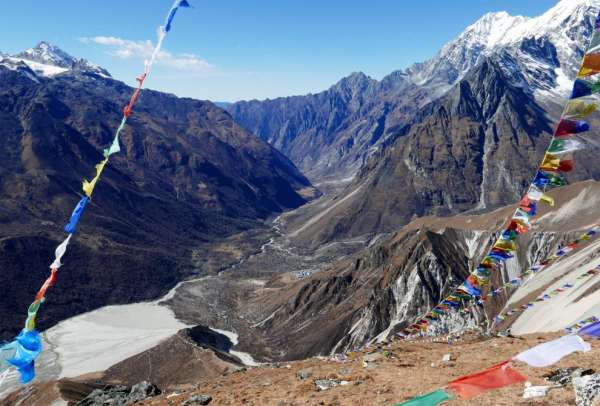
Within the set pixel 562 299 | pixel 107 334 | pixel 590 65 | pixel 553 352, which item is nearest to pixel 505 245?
pixel 553 352

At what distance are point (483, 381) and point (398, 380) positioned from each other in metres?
7.07

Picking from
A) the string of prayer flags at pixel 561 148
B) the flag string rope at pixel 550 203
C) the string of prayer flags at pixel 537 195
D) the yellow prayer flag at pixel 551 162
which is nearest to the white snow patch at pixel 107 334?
the flag string rope at pixel 550 203

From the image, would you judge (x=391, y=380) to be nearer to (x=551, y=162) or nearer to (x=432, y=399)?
(x=432, y=399)

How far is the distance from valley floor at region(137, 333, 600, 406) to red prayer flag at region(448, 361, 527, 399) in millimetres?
424

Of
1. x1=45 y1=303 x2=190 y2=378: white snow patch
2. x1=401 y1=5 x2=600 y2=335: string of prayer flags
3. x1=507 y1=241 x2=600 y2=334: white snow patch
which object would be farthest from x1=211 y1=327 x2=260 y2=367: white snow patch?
x1=401 y1=5 x2=600 y2=335: string of prayer flags

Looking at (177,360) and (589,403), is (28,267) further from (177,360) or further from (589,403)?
(589,403)

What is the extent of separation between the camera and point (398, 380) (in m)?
25.4

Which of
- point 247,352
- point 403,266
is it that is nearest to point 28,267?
point 247,352

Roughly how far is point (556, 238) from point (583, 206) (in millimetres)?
13925

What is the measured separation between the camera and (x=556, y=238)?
102688 mm

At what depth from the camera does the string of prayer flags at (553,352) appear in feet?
50.7

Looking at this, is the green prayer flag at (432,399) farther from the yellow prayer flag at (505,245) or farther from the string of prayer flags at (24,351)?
the string of prayer flags at (24,351)

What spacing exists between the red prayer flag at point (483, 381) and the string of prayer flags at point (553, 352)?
235cm

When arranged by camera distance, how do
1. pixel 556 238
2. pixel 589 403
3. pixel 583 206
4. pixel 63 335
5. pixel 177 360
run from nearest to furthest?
pixel 589 403
pixel 177 360
pixel 556 238
pixel 583 206
pixel 63 335
